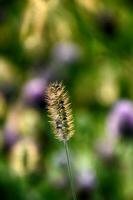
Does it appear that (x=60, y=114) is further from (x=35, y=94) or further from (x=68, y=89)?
(x=68, y=89)

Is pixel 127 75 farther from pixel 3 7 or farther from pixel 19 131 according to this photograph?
pixel 3 7

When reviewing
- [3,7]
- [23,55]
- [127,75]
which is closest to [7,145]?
[127,75]

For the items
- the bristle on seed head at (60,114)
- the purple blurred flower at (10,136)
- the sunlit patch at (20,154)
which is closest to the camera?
the bristle on seed head at (60,114)

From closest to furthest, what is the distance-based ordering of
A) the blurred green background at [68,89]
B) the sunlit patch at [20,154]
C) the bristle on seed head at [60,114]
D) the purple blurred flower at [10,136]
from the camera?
1. the bristle on seed head at [60,114]
2. the blurred green background at [68,89]
3. the sunlit patch at [20,154]
4. the purple blurred flower at [10,136]

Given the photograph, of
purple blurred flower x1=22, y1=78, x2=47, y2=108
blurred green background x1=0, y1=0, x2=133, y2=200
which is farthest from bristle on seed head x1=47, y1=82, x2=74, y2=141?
purple blurred flower x1=22, y1=78, x2=47, y2=108

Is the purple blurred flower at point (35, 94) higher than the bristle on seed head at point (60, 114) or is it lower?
higher

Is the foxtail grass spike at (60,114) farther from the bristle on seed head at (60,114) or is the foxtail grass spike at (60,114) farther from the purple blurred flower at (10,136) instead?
the purple blurred flower at (10,136)

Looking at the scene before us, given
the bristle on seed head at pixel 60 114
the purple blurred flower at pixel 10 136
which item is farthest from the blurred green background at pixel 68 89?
the bristle on seed head at pixel 60 114
